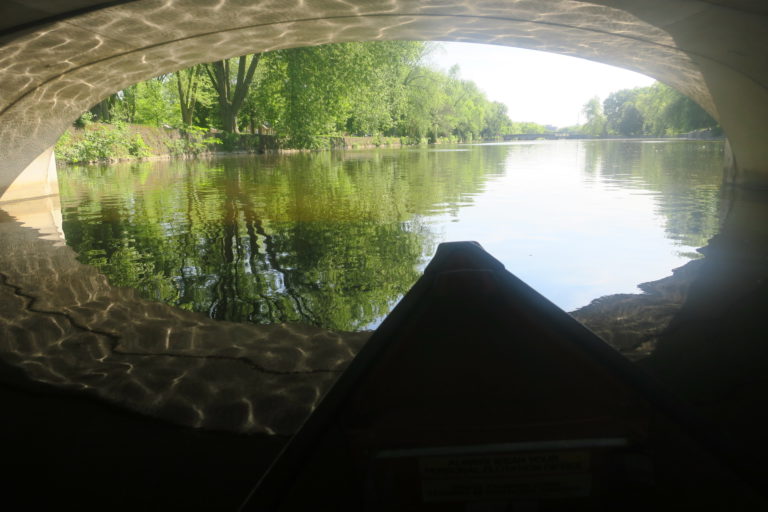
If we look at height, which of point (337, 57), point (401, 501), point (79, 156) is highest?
point (337, 57)

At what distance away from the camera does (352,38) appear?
31.8 feet

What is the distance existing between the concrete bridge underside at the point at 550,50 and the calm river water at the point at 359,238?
821mm

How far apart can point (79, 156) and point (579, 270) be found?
2792 cm

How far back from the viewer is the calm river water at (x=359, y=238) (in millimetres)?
4551

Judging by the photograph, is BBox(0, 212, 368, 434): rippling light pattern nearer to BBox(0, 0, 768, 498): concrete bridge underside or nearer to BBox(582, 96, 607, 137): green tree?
BBox(0, 0, 768, 498): concrete bridge underside

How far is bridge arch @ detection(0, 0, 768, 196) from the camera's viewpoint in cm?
664

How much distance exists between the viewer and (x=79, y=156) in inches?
1013

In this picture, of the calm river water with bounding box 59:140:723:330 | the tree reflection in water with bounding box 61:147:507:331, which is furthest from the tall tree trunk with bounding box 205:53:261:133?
the calm river water with bounding box 59:140:723:330

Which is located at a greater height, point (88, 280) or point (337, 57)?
point (337, 57)

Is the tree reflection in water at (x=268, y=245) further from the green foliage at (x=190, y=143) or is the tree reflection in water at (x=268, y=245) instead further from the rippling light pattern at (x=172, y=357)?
the green foliage at (x=190, y=143)

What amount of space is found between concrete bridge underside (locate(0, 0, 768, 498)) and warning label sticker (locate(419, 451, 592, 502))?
1512mm

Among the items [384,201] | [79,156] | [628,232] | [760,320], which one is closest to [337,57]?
[79,156]

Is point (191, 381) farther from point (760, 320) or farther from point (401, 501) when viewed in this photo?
point (760, 320)

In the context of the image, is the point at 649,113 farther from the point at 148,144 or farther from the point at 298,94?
the point at 148,144
